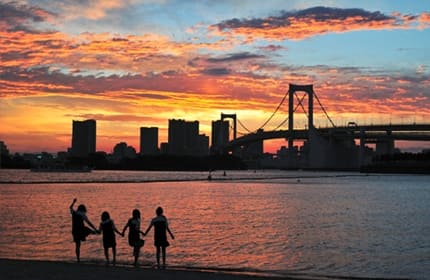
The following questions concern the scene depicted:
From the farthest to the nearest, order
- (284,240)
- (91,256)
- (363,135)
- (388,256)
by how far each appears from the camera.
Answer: (363,135)
(284,240)
(388,256)
(91,256)

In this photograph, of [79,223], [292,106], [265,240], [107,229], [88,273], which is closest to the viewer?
[88,273]

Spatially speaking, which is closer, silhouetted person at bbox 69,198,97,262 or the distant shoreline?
the distant shoreline

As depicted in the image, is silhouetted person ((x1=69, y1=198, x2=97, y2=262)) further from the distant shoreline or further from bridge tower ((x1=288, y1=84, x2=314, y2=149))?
bridge tower ((x1=288, y1=84, x2=314, y2=149))

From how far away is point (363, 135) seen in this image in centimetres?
8919

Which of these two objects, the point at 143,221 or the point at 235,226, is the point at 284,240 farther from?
the point at 143,221

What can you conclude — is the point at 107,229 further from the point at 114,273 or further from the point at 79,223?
the point at 114,273

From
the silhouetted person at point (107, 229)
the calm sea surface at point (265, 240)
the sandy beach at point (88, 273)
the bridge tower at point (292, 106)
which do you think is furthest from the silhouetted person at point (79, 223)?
the bridge tower at point (292, 106)

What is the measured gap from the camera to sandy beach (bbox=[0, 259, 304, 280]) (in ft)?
31.8

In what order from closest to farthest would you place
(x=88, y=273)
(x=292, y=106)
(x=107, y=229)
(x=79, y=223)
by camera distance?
(x=88, y=273), (x=107, y=229), (x=79, y=223), (x=292, y=106)

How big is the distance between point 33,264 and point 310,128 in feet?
266

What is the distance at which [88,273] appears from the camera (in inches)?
397

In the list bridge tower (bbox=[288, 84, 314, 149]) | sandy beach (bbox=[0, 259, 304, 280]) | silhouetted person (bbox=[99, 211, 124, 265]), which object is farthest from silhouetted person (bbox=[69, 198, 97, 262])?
bridge tower (bbox=[288, 84, 314, 149])

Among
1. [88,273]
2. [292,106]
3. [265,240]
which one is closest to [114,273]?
[88,273]

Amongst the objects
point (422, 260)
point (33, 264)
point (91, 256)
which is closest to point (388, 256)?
point (422, 260)
